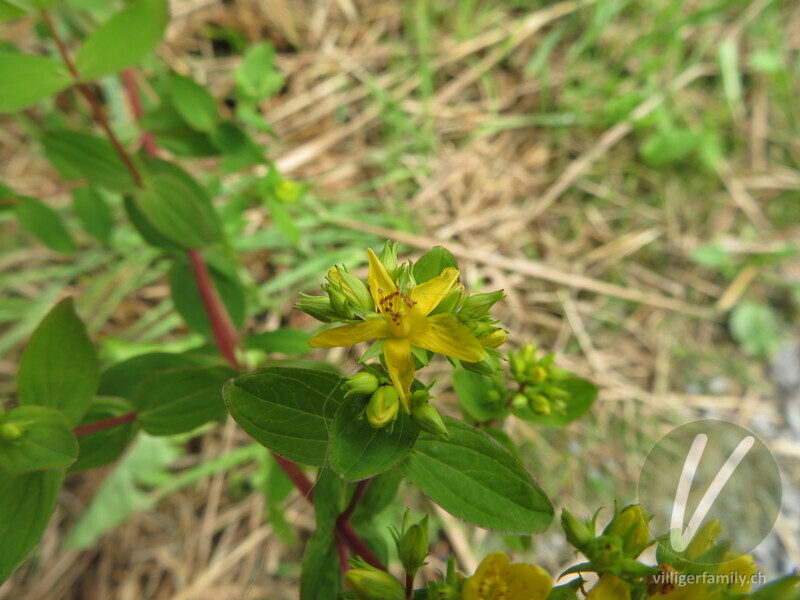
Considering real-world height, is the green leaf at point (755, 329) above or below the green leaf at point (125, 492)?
below

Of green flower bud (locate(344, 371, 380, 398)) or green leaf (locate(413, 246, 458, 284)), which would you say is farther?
green leaf (locate(413, 246, 458, 284))

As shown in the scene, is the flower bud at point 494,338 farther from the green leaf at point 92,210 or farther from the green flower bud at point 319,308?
the green leaf at point 92,210

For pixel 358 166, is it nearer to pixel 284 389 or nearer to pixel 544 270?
pixel 544 270

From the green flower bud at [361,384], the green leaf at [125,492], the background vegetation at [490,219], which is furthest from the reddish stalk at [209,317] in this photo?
the green leaf at [125,492]

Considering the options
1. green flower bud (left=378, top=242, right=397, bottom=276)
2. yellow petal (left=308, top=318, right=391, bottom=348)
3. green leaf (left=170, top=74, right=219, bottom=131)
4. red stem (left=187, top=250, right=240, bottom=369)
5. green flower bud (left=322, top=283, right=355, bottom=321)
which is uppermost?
green leaf (left=170, top=74, right=219, bottom=131)

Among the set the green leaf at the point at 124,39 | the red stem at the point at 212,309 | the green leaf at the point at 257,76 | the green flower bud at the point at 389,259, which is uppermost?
the green leaf at the point at 124,39

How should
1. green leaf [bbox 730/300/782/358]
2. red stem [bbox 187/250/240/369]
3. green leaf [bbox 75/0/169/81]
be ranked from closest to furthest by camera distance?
1. green leaf [bbox 75/0/169/81]
2. red stem [bbox 187/250/240/369]
3. green leaf [bbox 730/300/782/358]

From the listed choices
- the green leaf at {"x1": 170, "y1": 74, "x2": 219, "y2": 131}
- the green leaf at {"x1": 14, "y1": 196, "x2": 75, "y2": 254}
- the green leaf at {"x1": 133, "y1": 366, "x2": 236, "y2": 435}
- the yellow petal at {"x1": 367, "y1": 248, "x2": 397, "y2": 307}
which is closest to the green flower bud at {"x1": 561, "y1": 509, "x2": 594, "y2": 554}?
the yellow petal at {"x1": 367, "y1": 248, "x2": 397, "y2": 307}

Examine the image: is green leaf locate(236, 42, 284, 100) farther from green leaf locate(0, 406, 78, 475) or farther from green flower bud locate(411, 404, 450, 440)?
green flower bud locate(411, 404, 450, 440)
